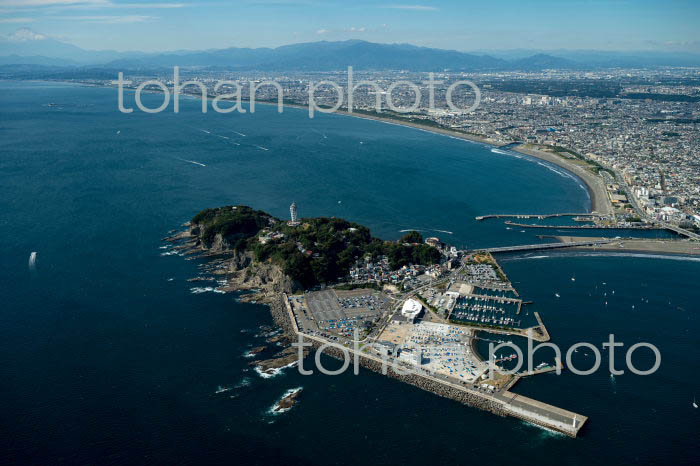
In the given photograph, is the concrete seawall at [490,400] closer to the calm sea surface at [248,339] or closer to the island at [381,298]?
the island at [381,298]

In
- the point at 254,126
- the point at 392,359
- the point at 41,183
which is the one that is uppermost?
the point at 254,126

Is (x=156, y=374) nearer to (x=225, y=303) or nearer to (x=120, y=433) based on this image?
(x=120, y=433)

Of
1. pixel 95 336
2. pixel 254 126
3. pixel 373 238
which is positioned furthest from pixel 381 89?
pixel 95 336

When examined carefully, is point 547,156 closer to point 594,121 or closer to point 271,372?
point 594,121

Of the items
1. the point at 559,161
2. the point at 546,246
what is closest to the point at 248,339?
the point at 546,246

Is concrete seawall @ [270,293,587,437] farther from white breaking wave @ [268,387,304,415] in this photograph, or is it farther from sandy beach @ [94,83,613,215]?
sandy beach @ [94,83,613,215]

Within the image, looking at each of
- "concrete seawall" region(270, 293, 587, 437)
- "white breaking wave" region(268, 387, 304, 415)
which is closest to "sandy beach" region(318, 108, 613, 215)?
"concrete seawall" region(270, 293, 587, 437)

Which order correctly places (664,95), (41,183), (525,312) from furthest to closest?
(664,95)
(41,183)
(525,312)

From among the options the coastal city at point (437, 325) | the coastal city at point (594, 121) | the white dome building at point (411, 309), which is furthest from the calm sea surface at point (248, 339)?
the coastal city at point (594, 121)
